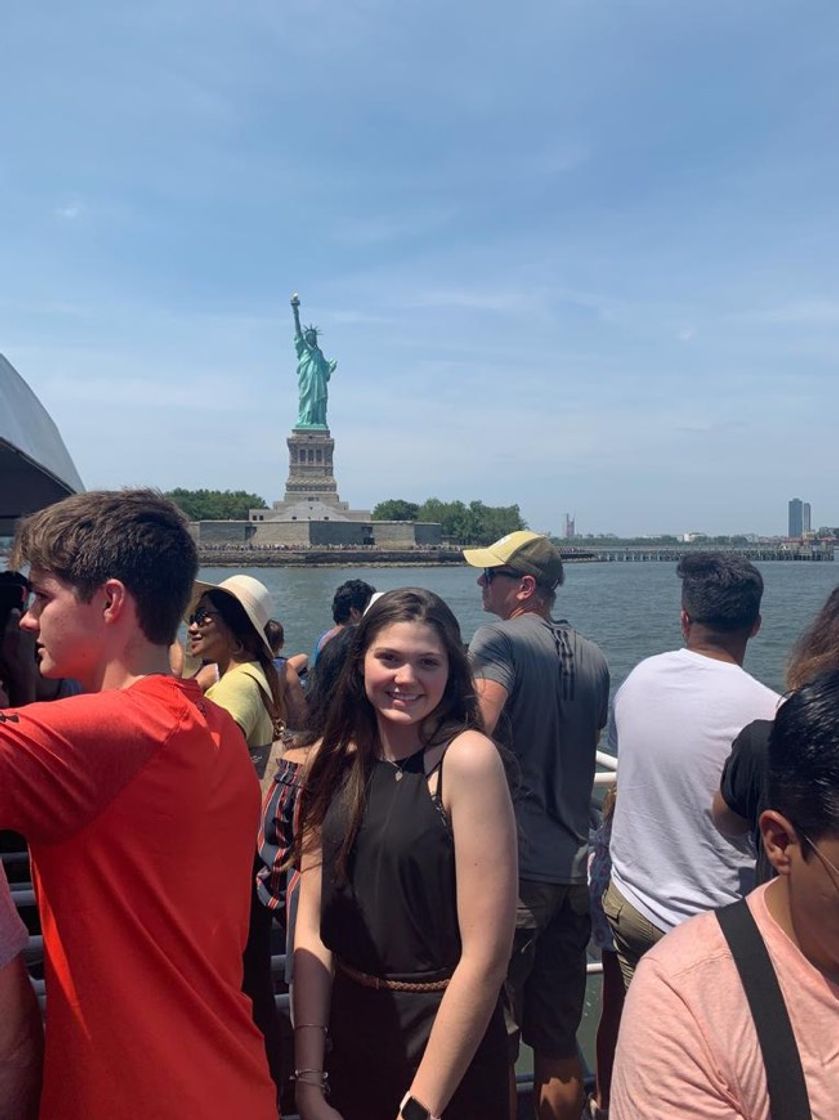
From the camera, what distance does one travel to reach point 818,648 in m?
1.96

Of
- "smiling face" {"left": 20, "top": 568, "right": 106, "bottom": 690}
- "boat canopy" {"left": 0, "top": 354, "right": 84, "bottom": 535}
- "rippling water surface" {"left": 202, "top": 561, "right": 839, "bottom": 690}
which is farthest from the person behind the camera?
"rippling water surface" {"left": 202, "top": 561, "right": 839, "bottom": 690}

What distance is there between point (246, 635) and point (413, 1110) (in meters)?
1.43

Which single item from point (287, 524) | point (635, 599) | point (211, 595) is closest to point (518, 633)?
point (211, 595)

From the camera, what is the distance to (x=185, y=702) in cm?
115

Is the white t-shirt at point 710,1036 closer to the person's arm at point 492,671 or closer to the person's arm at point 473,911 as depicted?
the person's arm at point 473,911

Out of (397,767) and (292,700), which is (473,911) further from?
(292,700)

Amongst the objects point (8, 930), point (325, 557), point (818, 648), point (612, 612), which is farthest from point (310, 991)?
point (325, 557)

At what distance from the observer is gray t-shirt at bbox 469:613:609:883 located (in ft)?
7.32

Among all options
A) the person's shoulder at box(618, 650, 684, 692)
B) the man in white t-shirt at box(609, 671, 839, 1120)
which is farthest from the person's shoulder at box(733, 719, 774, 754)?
the man in white t-shirt at box(609, 671, 839, 1120)

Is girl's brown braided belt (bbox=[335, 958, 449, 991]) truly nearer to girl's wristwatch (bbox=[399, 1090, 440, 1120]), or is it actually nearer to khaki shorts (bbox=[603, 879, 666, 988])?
girl's wristwatch (bbox=[399, 1090, 440, 1120])

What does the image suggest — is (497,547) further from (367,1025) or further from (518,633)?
(367,1025)

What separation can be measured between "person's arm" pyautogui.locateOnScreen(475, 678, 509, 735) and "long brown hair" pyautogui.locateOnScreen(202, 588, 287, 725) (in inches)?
27.4

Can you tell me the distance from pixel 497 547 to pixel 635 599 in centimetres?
3648

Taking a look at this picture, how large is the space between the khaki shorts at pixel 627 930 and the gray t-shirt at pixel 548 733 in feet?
0.29
